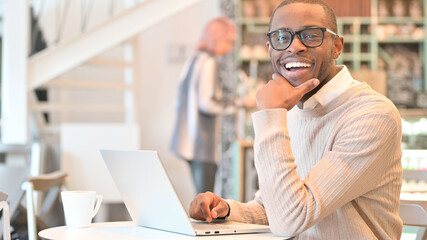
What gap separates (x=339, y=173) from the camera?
4.63 ft

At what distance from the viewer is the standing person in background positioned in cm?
524

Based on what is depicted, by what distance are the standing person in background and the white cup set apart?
11.9 feet

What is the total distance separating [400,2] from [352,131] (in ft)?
21.2

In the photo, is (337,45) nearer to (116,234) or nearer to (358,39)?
(116,234)

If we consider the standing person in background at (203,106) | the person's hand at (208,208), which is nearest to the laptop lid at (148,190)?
the person's hand at (208,208)

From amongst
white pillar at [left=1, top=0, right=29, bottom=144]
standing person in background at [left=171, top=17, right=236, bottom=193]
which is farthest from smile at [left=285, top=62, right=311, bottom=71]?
white pillar at [left=1, top=0, right=29, bottom=144]

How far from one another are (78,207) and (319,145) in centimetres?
56

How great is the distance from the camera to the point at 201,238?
1.37m

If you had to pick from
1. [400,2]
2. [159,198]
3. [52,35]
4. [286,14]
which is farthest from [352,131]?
[400,2]

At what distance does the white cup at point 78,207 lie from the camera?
1503 mm

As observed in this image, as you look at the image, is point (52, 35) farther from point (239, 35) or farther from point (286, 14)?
point (286, 14)

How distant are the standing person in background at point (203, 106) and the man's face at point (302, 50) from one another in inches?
143

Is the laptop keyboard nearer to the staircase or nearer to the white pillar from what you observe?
the white pillar

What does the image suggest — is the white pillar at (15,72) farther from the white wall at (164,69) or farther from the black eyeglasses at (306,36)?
the black eyeglasses at (306,36)
